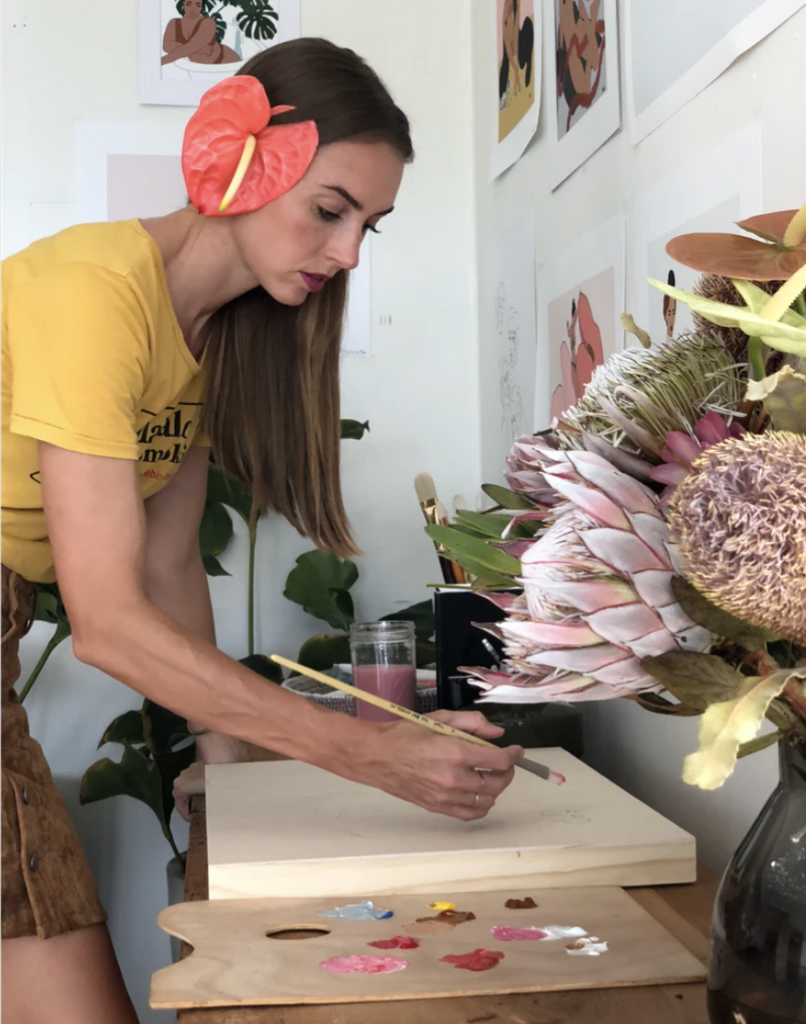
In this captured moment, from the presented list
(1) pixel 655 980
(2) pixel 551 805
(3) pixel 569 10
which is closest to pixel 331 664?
(2) pixel 551 805

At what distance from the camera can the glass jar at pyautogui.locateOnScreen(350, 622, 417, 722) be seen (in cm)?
122

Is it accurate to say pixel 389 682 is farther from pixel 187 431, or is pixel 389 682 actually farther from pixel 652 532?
pixel 652 532

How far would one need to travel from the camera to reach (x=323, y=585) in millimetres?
1702

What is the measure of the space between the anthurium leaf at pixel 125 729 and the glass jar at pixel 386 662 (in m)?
0.55

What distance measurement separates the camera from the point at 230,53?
1795 mm

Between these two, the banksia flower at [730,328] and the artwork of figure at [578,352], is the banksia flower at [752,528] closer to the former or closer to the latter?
the banksia flower at [730,328]

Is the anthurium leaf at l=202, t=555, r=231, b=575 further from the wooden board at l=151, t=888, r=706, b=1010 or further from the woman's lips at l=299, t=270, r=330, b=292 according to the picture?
the wooden board at l=151, t=888, r=706, b=1010

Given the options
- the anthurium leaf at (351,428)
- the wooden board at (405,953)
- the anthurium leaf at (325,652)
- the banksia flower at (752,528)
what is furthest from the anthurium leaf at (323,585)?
the banksia flower at (752,528)

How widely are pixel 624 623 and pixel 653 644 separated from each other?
0.02 m

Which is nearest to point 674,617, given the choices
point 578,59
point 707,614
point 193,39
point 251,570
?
point 707,614

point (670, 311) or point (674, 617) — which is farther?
point (670, 311)

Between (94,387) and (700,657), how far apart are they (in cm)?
62

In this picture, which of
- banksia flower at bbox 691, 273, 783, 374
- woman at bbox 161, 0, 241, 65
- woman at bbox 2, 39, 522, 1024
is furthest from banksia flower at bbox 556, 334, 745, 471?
woman at bbox 161, 0, 241, 65

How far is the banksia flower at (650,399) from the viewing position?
427 mm
